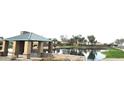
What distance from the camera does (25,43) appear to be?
421 cm

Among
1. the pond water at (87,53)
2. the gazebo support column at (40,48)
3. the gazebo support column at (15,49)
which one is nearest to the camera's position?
the gazebo support column at (15,49)

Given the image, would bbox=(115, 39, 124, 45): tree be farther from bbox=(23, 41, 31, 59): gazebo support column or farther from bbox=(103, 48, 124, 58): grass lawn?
bbox=(23, 41, 31, 59): gazebo support column

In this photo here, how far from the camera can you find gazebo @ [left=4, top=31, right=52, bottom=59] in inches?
163

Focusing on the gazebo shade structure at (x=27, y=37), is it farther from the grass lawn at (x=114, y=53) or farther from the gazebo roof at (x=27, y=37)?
the grass lawn at (x=114, y=53)

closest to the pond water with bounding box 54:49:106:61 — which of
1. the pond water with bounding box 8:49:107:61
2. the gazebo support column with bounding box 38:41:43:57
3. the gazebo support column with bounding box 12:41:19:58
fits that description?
the pond water with bounding box 8:49:107:61

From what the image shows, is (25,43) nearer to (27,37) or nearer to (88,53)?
(27,37)

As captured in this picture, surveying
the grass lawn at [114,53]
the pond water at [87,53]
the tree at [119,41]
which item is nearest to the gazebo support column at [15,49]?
the pond water at [87,53]

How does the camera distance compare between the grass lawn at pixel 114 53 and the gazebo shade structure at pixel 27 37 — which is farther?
the grass lawn at pixel 114 53

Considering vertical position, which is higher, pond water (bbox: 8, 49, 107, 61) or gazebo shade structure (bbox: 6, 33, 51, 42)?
gazebo shade structure (bbox: 6, 33, 51, 42)

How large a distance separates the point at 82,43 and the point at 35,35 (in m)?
0.83

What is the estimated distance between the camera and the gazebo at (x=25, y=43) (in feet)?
13.6
